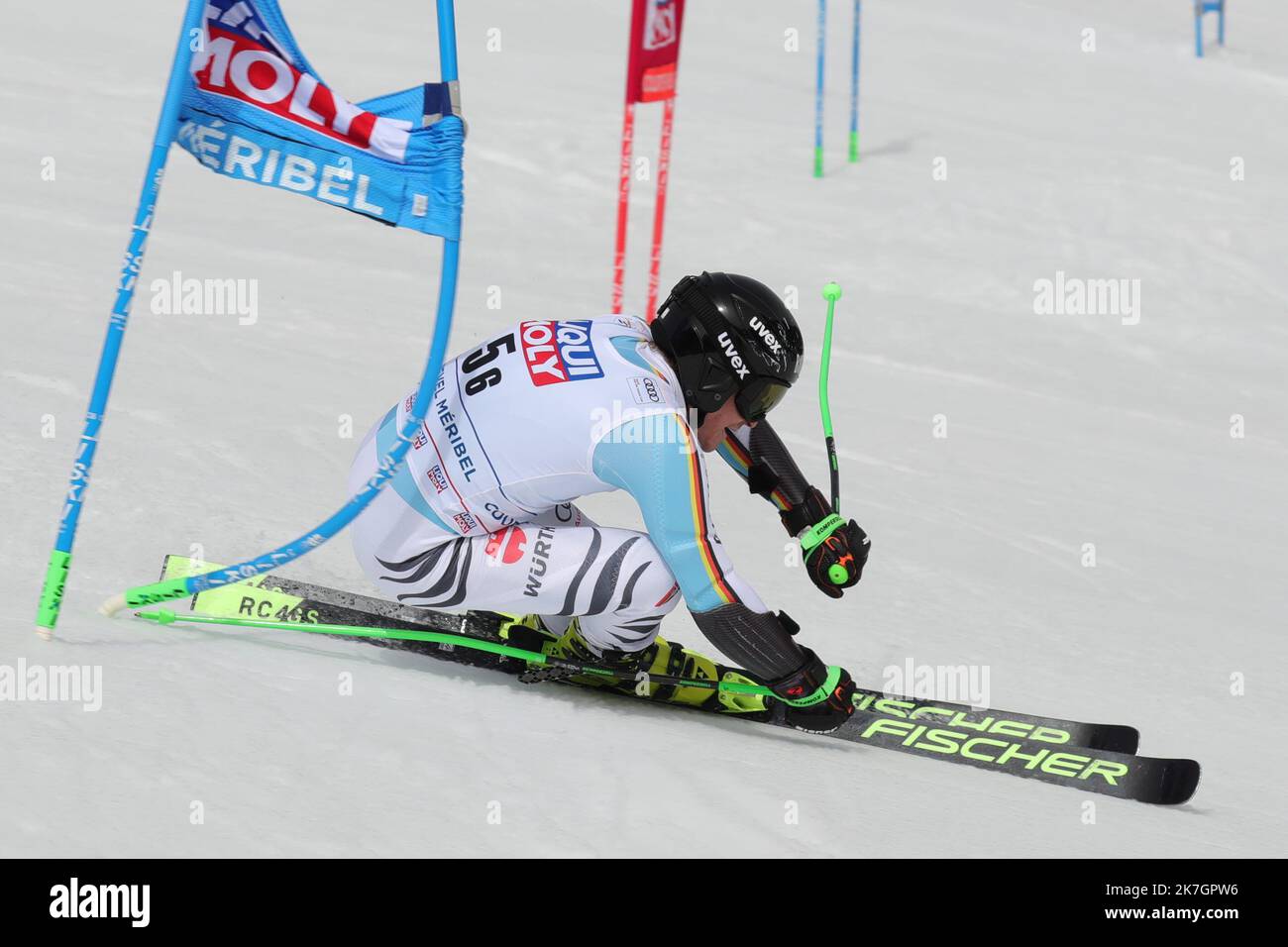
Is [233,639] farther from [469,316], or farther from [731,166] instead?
[731,166]

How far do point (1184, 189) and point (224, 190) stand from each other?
8.00 m

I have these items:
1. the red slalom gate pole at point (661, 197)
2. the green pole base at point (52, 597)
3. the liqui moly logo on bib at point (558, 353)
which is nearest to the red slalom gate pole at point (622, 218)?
the red slalom gate pole at point (661, 197)

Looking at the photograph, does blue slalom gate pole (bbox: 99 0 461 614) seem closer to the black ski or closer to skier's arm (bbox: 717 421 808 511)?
the black ski

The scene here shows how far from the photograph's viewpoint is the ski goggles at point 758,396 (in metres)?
3.75

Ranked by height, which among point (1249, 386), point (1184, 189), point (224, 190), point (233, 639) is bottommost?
point (233, 639)

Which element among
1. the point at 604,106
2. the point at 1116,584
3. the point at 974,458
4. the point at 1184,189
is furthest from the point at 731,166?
the point at 1116,584

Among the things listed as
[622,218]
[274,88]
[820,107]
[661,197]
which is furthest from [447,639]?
[820,107]

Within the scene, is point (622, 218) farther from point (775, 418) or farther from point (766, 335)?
point (766, 335)

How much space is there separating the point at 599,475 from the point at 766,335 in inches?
23.1

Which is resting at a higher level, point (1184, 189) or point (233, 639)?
point (1184, 189)

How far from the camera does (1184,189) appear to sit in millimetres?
12172

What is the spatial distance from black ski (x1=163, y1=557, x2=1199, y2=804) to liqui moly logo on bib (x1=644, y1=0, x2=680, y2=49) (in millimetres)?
4266

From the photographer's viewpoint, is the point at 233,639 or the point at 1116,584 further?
the point at 1116,584

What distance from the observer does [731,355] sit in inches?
146
